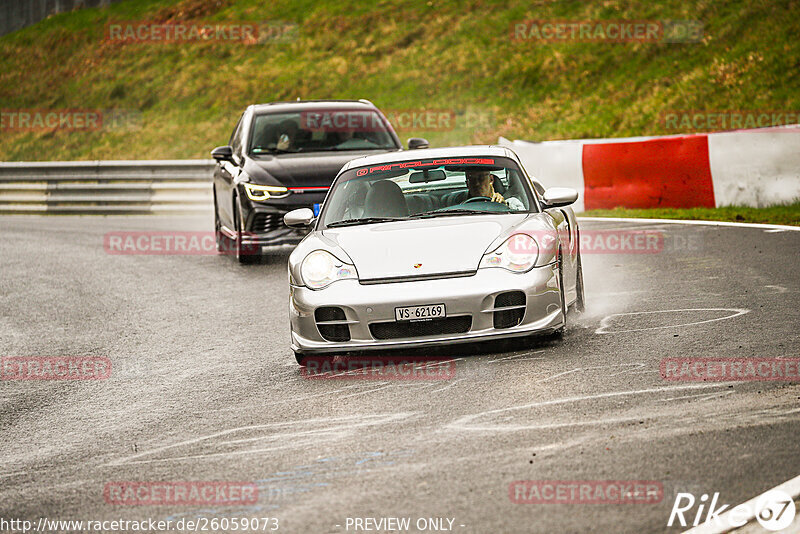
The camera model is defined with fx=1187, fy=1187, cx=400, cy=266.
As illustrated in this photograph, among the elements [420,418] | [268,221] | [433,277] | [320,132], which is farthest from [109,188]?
[420,418]

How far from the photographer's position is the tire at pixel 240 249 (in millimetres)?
13180

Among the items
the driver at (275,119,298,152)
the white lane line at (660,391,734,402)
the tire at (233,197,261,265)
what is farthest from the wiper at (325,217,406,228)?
the driver at (275,119,298,152)

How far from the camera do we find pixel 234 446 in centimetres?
572

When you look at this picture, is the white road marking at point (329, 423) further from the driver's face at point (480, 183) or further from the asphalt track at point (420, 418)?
the driver's face at point (480, 183)

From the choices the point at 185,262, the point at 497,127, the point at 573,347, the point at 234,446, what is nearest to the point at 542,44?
the point at 497,127

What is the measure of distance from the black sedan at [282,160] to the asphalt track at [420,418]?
223 centimetres

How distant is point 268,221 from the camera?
12.8 metres

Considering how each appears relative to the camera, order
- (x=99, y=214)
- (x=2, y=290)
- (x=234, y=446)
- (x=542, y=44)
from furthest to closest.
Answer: (x=542, y=44) → (x=99, y=214) → (x=2, y=290) → (x=234, y=446)

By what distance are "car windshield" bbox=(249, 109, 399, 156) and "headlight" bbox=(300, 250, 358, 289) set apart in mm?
6303

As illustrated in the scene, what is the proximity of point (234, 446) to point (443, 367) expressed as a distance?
1.92 metres

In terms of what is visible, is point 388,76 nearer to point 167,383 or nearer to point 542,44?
point 542,44

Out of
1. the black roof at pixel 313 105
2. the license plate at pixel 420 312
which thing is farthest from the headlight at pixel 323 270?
the black roof at pixel 313 105

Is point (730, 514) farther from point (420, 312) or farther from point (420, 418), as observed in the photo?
point (420, 312)

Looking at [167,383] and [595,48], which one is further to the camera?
[595,48]
